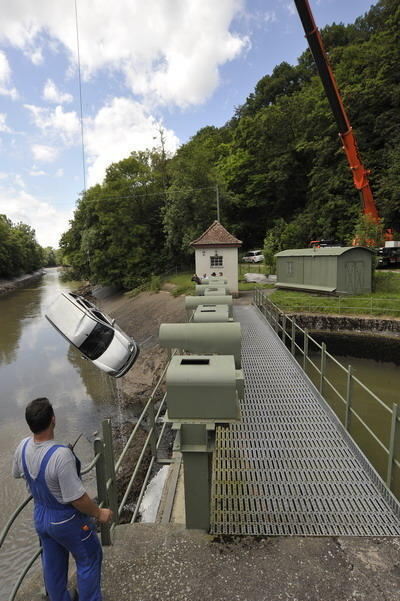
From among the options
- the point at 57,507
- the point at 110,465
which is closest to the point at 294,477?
the point at 110,465

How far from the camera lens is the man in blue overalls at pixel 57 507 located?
2.36 metres

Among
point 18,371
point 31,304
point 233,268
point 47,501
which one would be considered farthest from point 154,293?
point 47,501

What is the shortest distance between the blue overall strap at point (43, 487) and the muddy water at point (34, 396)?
542 centimetres

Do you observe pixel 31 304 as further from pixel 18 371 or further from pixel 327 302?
pixel 327 302

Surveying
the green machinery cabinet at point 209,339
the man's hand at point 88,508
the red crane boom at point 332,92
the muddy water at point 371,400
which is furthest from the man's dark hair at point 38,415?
the red crane boom at point 332,92

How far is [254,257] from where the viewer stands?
4141 centimetres

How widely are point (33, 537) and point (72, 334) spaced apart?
4.44m

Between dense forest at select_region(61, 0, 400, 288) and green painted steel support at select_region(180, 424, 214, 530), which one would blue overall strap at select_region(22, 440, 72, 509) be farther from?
dense forest at select_region(61, 0, 400, 288)

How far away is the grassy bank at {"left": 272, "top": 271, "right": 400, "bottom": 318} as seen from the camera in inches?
656

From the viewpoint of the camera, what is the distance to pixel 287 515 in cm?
389

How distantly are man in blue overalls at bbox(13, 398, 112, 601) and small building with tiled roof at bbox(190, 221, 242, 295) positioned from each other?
19934mm

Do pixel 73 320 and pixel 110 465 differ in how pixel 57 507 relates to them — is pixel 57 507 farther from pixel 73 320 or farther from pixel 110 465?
pixel 73 320

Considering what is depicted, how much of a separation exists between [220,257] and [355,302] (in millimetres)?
8643

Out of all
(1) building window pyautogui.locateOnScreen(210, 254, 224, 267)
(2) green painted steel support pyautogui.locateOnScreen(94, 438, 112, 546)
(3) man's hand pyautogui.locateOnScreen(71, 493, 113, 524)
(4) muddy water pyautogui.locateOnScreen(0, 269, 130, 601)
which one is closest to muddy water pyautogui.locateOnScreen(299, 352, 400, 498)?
(2) green painted steel support pyautogui.locateOnScreen(94, 438, 112, 546)
